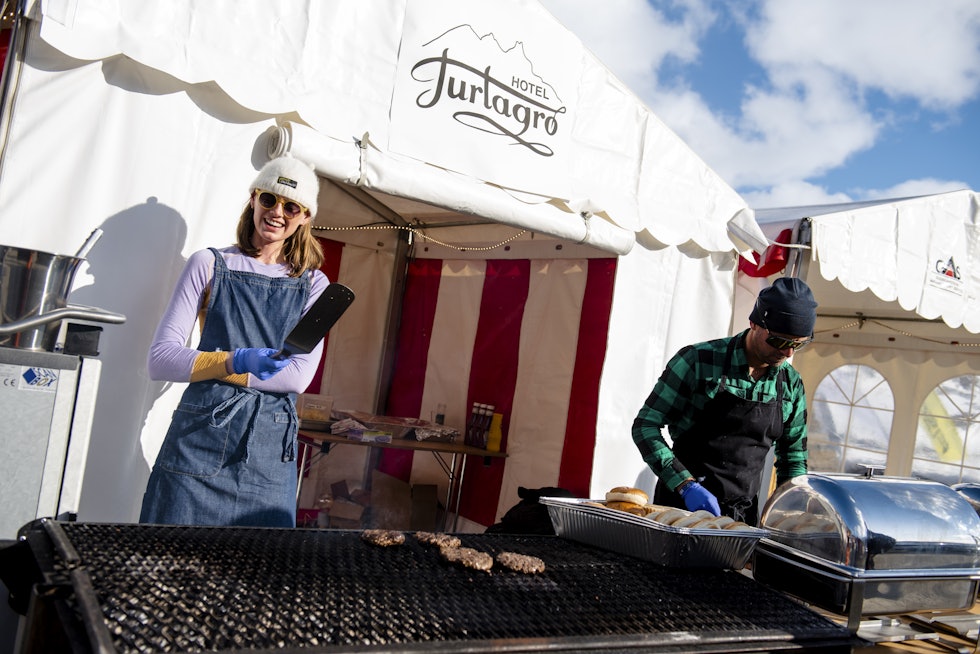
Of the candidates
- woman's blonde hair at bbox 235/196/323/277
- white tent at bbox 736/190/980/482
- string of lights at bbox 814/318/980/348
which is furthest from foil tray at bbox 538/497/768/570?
string of lights at bbox 814/318/980/348

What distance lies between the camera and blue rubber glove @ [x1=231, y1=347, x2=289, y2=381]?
6.97 ft

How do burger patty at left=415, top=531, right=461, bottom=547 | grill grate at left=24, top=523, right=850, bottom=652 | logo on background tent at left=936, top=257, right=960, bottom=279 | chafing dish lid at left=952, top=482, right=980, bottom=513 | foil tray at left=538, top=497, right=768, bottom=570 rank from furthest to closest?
logo on background tent at left=936, top=257, right=960, bottom=279, chafing dish lid at left=952, top=482, right=980, bottom=513, foil tray at left=538, top=497, right=768, bottom=570, burger patty at left=415, top=531, right=461, bottom=547, grill grate at left=24, top=523, right=850, bottom=652

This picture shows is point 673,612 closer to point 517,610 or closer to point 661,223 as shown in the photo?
point 517,610

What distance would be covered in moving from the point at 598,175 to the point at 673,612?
8.98 feet

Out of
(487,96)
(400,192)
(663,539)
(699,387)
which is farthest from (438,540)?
(487,96)

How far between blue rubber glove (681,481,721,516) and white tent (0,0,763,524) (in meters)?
1.60

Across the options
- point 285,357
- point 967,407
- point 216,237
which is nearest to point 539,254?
point 216,237

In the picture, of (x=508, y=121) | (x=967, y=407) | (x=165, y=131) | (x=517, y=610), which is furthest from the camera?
(x=967, y=407)

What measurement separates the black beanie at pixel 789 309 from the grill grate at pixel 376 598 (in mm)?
1004

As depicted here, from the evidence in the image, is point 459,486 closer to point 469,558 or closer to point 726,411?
point 726,411

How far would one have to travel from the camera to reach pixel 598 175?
4.02 meters

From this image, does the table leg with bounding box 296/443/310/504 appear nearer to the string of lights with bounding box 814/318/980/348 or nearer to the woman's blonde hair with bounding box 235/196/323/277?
the woman's blonde hair with bounding box 235/196/323/277

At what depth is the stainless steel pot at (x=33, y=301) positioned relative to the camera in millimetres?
1783

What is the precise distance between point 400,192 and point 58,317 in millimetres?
1706
